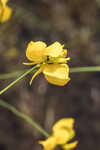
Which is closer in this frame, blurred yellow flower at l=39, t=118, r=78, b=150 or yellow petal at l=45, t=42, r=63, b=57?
yellow petal at l=45, t=42, r=63, b=57

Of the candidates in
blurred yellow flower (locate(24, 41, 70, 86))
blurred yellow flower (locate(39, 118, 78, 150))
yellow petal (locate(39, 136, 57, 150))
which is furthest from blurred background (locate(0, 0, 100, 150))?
blurred yellow flower (locate(24, 41, 70, 86))

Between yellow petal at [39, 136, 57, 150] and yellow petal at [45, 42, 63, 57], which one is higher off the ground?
yellow petal at [45, 42, 63, 57]

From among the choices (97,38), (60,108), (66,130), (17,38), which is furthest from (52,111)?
(66,130)

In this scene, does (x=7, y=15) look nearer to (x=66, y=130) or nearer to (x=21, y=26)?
(x=66, y=130)

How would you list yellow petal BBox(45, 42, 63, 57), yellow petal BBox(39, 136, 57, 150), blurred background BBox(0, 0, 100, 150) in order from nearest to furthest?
yellow petal BBox(45, 42, 63, 57), yellow petal BBox(39, 136, 57, 150), blurred background BBox(0, 0, 100, 150)

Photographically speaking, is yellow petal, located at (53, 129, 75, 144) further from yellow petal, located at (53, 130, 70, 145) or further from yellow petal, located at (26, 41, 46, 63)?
yellow petal, located at (26, 41, 46, 63)

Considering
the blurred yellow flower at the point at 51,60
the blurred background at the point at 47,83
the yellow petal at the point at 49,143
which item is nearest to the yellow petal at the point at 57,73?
the blurred yellow flower at the point at 51,60

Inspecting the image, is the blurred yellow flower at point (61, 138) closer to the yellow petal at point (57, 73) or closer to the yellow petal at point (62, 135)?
the yellow petal at point (62, 135)

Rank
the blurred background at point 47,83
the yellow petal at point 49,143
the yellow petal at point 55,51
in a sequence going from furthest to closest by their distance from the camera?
the blurred background at point 47,83, the yellow petal at point 49,143, the yellow petal at point 55,51
